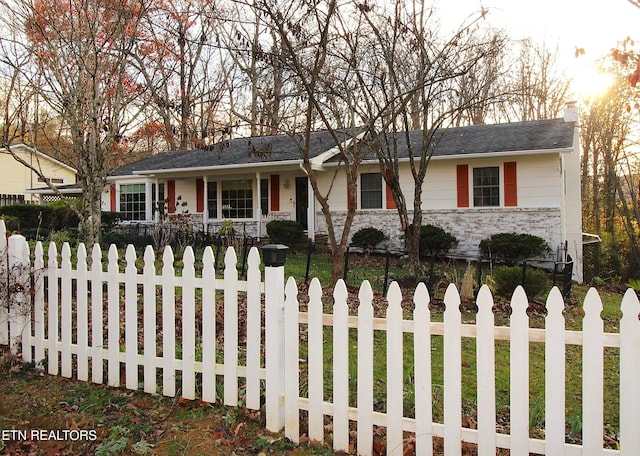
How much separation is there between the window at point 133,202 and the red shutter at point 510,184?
13676 millimetres

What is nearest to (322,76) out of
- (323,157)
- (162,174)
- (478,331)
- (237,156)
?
(478,331)

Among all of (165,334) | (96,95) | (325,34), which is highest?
(325,34)

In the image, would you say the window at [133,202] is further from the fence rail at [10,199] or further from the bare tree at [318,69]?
the bare tree at [318,69]

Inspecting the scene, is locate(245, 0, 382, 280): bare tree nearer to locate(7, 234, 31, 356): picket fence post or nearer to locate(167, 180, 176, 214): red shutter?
locate(7, 234, 31, 356): picket fence post

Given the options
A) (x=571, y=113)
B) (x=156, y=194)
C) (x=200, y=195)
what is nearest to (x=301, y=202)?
(x=200, y=195)

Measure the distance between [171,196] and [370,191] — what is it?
26.9ft

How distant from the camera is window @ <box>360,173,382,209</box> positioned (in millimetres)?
15852

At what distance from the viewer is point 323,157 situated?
15.7 m

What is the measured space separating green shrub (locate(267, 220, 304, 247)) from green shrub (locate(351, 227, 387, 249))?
180 centimetres

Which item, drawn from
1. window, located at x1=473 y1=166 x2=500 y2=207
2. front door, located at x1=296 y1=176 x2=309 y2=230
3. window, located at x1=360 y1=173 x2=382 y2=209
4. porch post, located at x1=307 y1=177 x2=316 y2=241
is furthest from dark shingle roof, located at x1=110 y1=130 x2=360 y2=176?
window, located at x1=473 y1=166 x2=500 y2=207

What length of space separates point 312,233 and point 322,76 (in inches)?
336

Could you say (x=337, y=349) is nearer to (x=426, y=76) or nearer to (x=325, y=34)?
(x=325, y=34)

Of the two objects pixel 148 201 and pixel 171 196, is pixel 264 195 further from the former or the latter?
pixel 148 201

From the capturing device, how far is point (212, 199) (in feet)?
61.2
